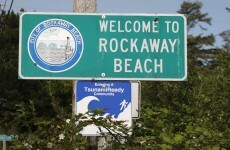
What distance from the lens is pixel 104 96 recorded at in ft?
13.3

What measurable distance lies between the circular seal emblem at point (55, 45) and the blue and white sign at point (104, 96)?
0.69ft

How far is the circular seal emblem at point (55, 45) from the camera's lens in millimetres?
3996

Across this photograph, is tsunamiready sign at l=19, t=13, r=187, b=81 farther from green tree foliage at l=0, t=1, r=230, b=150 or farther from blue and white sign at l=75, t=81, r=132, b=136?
green tree foliage at l=0, t=1, r=230, b=150

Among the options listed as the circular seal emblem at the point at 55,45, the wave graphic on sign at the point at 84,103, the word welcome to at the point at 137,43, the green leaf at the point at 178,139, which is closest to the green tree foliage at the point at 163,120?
the green leaf at the point at 178,139

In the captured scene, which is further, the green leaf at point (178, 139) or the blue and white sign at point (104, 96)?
the blue and white sign at point (104, 96)

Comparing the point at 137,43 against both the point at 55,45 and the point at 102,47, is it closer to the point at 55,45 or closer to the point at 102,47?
Answer: the point at 102,47

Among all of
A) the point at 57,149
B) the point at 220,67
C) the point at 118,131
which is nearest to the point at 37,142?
the point at 57,149

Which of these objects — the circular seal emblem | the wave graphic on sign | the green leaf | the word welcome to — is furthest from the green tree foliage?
the word welcome to

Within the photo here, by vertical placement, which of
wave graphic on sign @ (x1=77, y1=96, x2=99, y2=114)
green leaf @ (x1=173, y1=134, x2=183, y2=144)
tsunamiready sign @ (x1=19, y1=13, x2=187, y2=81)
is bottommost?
green leaf @ (x1=173, y1=134, x2=183, y2=144)

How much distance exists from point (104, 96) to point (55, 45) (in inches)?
21.1

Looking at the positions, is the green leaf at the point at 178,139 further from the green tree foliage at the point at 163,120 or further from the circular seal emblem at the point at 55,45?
the circular seal emblem at the point at 55,45

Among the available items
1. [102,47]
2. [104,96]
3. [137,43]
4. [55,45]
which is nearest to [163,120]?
[104,96]

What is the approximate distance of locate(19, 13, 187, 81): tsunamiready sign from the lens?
400 cm

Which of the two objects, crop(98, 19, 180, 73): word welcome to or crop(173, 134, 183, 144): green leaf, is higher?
crop(98, 19, 180, 73): word welcome to
